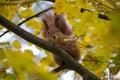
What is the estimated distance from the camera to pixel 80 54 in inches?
58.1

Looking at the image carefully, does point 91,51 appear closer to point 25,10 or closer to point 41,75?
point 25,10

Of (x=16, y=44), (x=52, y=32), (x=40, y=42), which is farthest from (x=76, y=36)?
(x=52, y=32)

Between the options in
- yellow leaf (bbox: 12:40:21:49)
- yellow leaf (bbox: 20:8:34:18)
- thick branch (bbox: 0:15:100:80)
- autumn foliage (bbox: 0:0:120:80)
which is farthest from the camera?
yellow leaf (bbox: 20:8:34:18)

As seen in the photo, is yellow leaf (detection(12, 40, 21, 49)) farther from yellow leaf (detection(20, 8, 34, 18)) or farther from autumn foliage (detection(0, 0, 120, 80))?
yellow leaf (detection(20, 8, 34, 18))

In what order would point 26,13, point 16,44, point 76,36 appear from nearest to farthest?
point 76,36 → point 16,44 → point 26,13

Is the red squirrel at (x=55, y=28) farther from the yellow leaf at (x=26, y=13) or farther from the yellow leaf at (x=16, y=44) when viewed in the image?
the yellow leaf at (x=16, y=44)

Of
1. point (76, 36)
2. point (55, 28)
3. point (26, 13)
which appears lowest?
point (55, 28)

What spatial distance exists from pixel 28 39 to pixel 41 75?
0.71m

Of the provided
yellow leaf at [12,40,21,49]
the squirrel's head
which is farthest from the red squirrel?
yellow leaf at [12,40,21,49]

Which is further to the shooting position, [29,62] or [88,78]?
[88,78]

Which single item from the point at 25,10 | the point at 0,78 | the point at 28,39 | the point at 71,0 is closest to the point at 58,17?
the point at 25,10

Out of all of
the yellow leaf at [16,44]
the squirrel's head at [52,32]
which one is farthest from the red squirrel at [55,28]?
the yellow leaf at [16,44]

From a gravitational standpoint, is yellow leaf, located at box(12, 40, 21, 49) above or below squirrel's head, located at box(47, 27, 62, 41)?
above

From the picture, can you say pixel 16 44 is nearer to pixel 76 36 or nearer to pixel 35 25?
pixel 76 36
